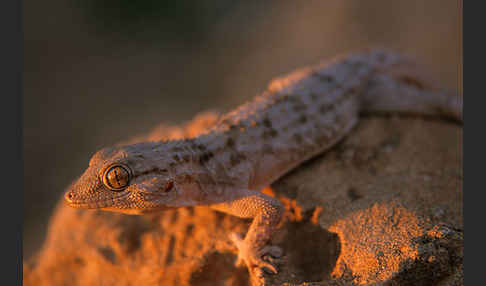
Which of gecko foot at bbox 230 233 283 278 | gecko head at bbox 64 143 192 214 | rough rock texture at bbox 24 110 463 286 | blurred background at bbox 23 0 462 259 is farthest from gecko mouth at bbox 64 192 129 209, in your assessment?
blurred background at bbox 23 0 462 259

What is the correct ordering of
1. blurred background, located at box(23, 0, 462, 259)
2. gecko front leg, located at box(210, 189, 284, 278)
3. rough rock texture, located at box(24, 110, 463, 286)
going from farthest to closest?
1. blurred background, located at box(23, 0, 462, 259)
2. gecko front leg, located at box(210, 189, 284, 278)
3. rough rock texture, located at box(24, 110, 463, 286)

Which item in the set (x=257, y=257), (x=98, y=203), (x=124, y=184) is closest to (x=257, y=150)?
(x=257, y=257)

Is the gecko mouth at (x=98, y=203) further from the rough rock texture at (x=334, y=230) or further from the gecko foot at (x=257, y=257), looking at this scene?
the gecko foot at (x=257, y=257)

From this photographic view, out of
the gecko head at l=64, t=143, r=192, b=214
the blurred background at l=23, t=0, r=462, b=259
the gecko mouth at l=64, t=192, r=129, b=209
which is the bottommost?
the gecko mouth at l=64, t=192, r=129, b=209

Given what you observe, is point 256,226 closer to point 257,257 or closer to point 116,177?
point 257,257

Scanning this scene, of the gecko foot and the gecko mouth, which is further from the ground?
the gecko mouth

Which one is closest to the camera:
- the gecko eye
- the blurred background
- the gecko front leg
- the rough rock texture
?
the rough rock texture

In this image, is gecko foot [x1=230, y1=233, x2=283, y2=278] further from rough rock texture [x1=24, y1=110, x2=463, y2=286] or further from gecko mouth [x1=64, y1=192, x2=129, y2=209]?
gecko mouth [x1=64, y1=192, x2=129, y2=209]
